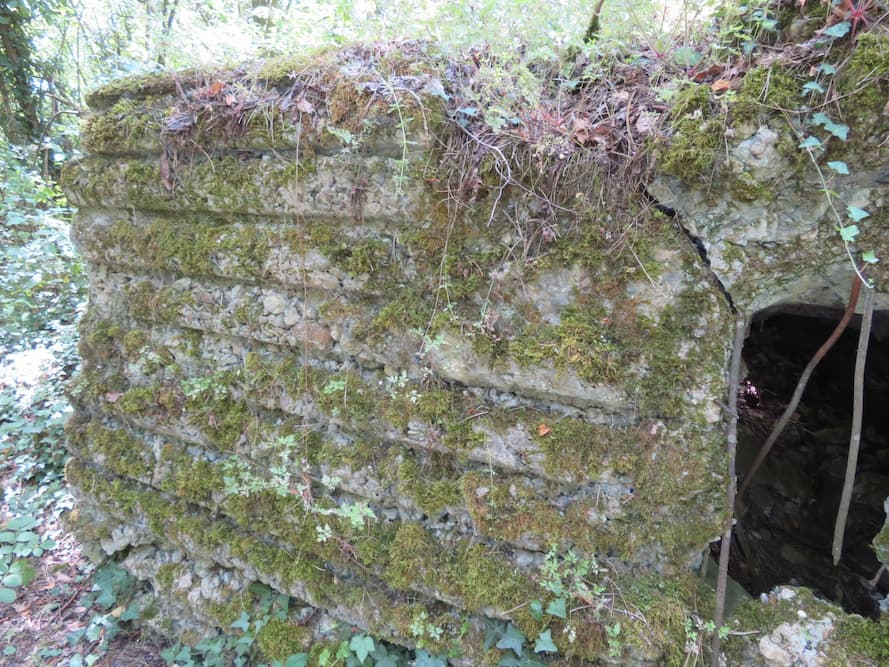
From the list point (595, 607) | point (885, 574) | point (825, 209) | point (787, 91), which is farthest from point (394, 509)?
point (885, 574)

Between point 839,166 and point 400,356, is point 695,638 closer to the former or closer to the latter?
point 400,356

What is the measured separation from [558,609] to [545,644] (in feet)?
0.49

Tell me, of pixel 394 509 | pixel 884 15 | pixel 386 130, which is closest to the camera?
pixel 884 15

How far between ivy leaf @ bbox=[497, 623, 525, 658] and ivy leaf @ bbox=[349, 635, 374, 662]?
0.63 m

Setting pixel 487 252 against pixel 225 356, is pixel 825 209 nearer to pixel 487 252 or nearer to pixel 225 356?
pixel 487 252

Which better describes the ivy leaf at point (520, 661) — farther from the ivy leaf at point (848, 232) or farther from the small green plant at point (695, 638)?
the ivy leaf at point (848, 232)

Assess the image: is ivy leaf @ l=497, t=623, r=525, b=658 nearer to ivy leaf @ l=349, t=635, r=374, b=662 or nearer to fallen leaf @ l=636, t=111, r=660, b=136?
ivy leaf @ l=349, t=635, r=374, b=662

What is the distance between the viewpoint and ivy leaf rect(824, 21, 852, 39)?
1522 mm

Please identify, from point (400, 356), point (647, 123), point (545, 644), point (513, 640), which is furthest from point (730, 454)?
point (400, 356)

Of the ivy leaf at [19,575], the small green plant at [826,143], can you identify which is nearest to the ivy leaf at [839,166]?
the small green plant at [826,143]

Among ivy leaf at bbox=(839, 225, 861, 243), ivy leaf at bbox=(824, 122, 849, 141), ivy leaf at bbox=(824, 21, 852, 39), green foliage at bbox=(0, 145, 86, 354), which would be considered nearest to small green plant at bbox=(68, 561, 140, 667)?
green foliage at bbox=(0, 145, 86, 354)

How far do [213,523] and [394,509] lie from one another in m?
1.13

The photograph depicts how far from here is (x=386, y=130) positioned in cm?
206

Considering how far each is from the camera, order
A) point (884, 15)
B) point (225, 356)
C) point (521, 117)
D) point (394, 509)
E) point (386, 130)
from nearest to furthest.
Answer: point (884, 15) < point (521, 117) < point (386, 130) < point (394, 509) < point (225, 356)
